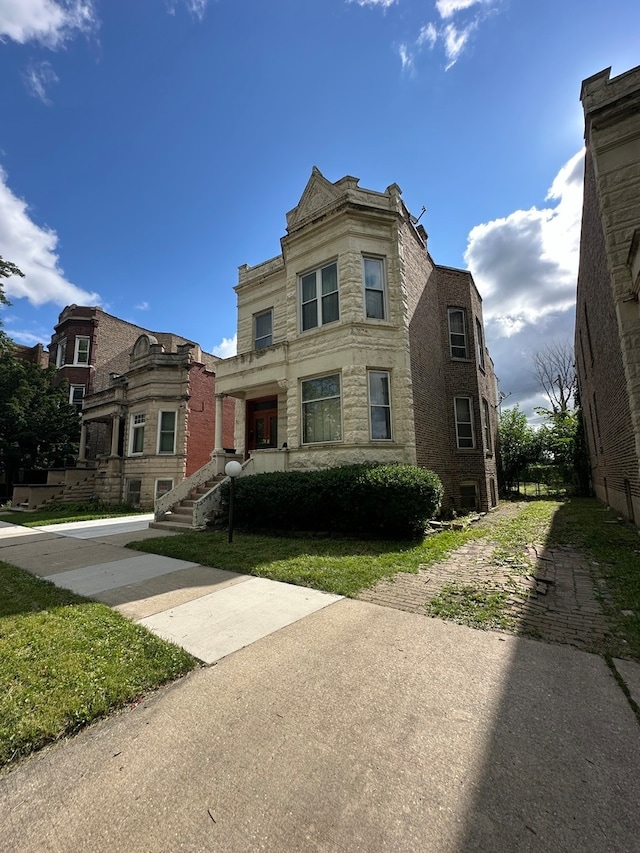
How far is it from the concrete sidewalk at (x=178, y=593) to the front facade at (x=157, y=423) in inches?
344

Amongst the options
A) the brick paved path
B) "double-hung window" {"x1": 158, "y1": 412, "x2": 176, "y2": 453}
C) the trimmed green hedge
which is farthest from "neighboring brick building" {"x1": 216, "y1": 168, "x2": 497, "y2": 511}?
"double-hung window" {"x1": 158, "y1": 412, "x2": 176, "y2": 453}

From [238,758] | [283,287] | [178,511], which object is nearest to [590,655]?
[238,758]

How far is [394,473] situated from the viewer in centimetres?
853

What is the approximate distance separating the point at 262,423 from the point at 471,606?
35.1ft

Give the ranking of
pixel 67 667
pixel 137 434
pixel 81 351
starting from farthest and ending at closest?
pixel 81 351 < pixel 137 434 < pixel 67 667

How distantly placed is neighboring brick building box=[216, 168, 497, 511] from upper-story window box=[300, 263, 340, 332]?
4 cm

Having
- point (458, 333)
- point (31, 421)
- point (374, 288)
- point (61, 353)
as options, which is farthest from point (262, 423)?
point (61, 353)

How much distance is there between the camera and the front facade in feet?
57.4

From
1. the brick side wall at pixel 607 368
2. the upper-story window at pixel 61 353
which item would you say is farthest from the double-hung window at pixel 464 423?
the upper-story window at pixel 61 353

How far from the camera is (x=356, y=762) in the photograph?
6.86 ft

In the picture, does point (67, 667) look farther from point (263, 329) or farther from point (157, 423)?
point (157, 423)

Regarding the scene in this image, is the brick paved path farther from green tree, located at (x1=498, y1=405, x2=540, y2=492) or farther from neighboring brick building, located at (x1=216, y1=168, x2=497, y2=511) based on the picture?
green tree, located at (x1=498, y1=405, x2=540, y2=492)

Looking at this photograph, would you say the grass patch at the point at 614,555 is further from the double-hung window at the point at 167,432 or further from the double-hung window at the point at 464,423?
the double-hung window at the point at 167,432

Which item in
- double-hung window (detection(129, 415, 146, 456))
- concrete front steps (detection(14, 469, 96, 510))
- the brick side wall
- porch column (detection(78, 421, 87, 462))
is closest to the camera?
the brick side wall
